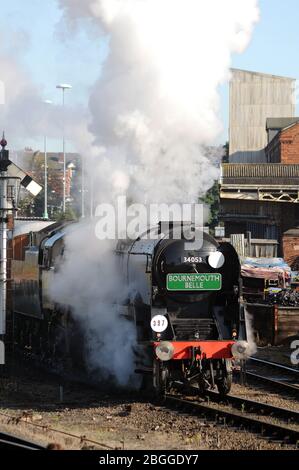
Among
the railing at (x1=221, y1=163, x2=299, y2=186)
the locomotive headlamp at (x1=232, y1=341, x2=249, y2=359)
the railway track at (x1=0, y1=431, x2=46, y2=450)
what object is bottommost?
the railway track at (x1=0, y1=431, x2=46, y2=450)

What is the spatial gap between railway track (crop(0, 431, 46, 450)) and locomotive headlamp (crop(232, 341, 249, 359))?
14.6 ft

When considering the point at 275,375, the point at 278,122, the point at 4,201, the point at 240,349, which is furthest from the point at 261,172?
the point at 240,349

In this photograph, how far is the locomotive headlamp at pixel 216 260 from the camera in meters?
13.7

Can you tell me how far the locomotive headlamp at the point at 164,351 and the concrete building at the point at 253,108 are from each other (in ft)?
151

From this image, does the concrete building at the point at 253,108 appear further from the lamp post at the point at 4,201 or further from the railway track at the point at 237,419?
the railway track at the point at 237,419

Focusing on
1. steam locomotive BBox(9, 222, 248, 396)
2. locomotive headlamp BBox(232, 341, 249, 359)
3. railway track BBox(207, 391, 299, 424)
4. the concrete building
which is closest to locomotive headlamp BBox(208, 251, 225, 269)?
steam locomotive BBox(9, 222, 248, 396)

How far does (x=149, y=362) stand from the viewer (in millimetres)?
13484

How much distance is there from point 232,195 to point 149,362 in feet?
69.1

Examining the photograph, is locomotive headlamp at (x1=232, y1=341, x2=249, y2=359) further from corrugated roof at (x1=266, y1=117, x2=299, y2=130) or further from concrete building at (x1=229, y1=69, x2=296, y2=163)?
concrete building at (x1=229, y1=69, x2=296, y2=163)

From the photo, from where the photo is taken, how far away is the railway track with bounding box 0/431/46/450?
9164mm

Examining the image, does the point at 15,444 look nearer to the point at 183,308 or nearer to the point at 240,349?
the point at 240,349

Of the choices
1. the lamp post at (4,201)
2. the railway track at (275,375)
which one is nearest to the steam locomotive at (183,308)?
the railway track at (275,375)
